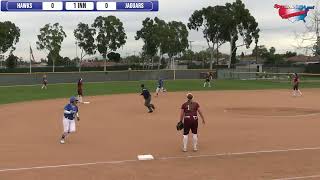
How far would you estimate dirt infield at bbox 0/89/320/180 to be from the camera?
38.3ft

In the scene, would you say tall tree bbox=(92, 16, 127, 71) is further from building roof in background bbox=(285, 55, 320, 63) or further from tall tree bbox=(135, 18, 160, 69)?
building roof in background bbox=(285, 55, 320, 63)

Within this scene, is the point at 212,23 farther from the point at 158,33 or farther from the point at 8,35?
the point at 8,35

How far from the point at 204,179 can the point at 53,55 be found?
268 ft

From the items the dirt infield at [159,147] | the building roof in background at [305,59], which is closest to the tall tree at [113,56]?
the building roof in background at [305,59]

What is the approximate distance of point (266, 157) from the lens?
13398mm

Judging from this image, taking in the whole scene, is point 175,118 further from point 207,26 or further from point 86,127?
point 207,26

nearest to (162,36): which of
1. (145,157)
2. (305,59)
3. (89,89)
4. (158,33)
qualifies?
(158,33)

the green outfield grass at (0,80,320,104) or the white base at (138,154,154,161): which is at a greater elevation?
the white base at (138,154,154,161)

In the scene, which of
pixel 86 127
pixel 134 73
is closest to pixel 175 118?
pixel 86 127

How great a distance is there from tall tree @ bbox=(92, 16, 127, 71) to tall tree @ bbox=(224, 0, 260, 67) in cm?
1985

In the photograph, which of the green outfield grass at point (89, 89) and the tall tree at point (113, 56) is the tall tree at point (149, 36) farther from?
the green outfield grass at point (89, 89)
